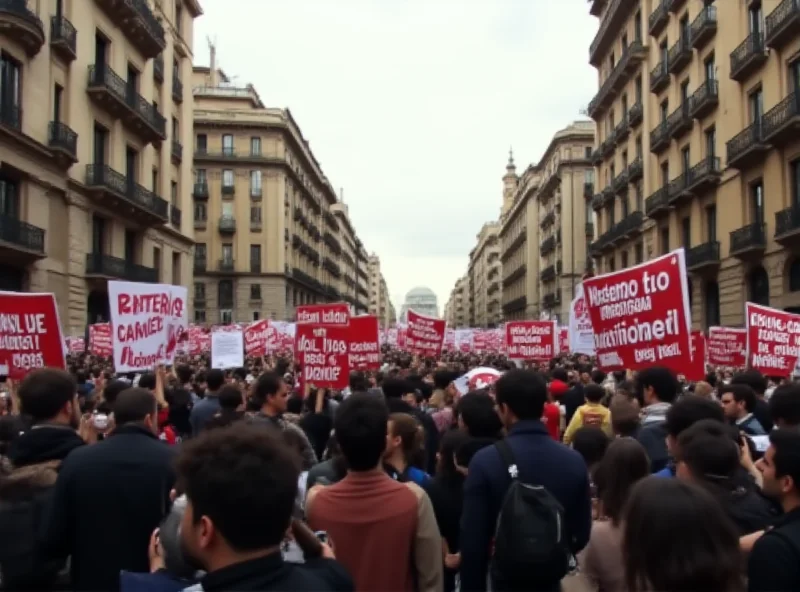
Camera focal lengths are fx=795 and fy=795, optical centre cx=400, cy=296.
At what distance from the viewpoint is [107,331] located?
69.3 ft

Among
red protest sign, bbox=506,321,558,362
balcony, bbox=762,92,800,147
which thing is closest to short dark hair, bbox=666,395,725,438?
red protest sign, bbox=506,321,558,362

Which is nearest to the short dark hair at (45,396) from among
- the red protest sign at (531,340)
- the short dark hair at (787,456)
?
the short dark hair at (787,456)

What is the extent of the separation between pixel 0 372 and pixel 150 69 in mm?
31127

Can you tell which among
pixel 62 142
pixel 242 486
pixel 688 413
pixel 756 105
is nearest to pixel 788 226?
pixel 756 105

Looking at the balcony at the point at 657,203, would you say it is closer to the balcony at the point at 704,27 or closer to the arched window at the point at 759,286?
the balcony at the point at 704,27

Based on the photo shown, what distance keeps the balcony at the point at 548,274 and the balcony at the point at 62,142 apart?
155ft

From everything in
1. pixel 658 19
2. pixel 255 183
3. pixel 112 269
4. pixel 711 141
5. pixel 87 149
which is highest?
pixel 658 19

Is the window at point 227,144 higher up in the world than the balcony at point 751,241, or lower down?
higher up

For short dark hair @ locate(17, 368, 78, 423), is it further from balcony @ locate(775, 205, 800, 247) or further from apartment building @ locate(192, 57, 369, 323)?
apartment building @ locate(192, 57, 369, 323)

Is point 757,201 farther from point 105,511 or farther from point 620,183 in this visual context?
point 105,511

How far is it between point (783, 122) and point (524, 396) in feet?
77.6

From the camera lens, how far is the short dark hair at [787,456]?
3.11 metres

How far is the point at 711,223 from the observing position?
32.3 metres

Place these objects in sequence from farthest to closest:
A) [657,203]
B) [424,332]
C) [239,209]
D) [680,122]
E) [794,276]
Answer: [239,209] < [657,203] < [680,122] < [794,276] < [424,332]
